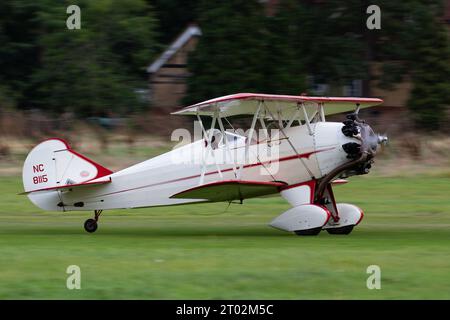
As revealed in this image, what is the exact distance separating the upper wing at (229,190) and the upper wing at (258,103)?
139 centimetres

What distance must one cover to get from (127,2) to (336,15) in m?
11.5

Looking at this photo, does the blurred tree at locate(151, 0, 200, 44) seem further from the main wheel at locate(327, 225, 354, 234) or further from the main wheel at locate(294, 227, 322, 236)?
the main wheel at locate(294, 227, 322, 236)

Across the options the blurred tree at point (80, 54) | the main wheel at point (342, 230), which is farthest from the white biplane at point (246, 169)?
the blurred tree at point (80, 54)

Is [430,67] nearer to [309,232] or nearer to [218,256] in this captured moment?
[309,232]

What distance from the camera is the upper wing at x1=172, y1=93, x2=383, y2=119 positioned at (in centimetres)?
1575

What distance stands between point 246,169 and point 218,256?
150 inches

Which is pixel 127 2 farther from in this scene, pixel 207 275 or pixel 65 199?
pixel 207 275

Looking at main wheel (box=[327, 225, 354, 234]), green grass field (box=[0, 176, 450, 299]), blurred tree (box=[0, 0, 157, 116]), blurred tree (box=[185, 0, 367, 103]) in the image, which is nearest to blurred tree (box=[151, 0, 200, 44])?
blurred tree (box=[0, 0, 157, 116])

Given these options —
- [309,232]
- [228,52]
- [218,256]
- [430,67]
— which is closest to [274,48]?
[228,52]

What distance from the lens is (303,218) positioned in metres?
15.9

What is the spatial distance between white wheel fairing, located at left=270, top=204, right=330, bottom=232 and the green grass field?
0.25 meters

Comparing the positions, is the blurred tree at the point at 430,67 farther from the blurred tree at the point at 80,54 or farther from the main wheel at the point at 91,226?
the main wheel at the point at 91,226

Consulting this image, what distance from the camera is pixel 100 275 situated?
38.3 ft
